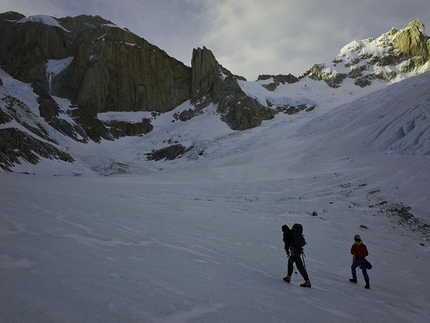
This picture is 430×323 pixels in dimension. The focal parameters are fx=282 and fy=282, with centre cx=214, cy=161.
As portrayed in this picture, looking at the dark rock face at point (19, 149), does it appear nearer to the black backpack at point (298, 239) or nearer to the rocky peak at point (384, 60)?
the black backpack at point (298, 239)

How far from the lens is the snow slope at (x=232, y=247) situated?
11.9 feet

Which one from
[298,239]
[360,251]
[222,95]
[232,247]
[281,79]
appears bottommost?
[232,247]

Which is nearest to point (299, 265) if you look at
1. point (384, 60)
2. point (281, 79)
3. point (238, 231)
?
point (238, 231)

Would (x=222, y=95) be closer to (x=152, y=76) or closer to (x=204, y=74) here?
(x=204, y=74)

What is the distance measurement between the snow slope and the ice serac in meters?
68.1

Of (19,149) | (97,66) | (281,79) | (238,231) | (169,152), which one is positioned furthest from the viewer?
(281,79)

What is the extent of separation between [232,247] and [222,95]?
105 meters

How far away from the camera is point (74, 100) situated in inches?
4510

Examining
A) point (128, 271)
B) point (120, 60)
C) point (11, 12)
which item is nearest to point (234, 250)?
point (128, 271)

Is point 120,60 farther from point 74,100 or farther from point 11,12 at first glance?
point 11,12

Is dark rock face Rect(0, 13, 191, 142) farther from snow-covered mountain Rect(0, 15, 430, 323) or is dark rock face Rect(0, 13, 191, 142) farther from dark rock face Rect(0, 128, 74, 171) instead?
snow-covered mountain Rect(0, 15, 430, 323)

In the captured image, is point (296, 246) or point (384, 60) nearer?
point (296, 246)

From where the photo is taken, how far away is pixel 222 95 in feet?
363

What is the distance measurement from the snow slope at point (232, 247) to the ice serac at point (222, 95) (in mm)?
68144
